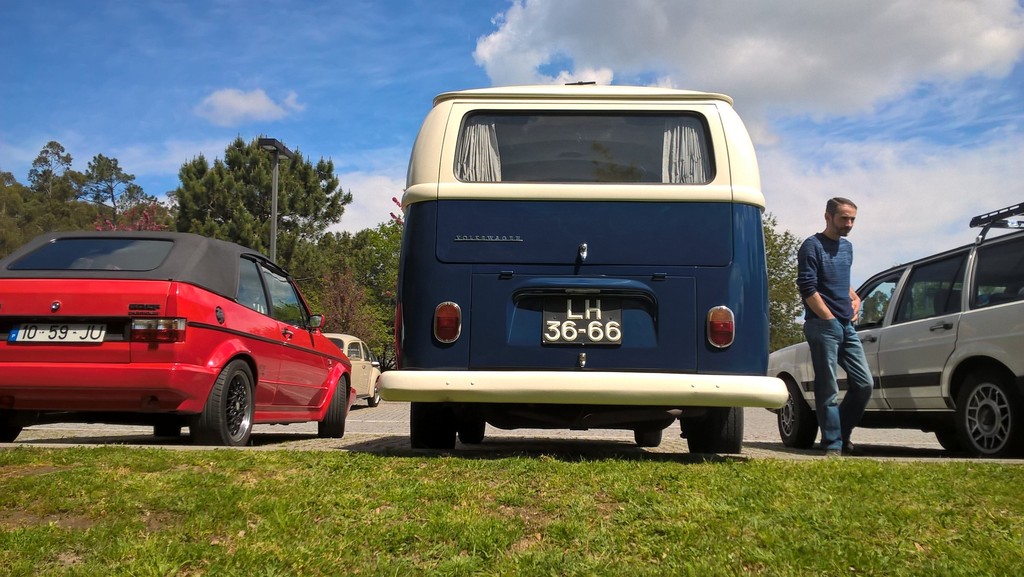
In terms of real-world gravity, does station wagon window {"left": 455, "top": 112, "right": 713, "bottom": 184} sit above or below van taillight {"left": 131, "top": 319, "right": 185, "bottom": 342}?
above

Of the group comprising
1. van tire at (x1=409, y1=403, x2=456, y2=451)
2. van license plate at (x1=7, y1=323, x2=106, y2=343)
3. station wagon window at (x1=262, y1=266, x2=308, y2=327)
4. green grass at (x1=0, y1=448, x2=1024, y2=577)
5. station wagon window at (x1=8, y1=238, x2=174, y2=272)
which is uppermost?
station wagon window at (x1=8, y1=238, x2=174, y2=272)

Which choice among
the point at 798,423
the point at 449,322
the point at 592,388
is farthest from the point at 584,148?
the point at 798,423

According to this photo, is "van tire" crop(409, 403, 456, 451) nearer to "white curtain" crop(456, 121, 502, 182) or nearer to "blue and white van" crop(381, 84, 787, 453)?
"blue and white van" crop(381, 84, 787, 453)

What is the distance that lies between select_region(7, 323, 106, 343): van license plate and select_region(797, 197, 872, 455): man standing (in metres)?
5.10

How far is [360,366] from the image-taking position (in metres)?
18.8

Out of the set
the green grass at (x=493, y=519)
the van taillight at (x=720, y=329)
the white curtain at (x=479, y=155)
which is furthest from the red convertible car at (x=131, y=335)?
the van taillight at (x=720, y=329)

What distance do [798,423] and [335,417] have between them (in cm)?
465

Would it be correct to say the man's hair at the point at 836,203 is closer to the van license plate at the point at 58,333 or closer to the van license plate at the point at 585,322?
the van license plate at the point at 585,322

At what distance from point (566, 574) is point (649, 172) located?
3.24m

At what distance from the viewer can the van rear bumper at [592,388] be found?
17.6 feet

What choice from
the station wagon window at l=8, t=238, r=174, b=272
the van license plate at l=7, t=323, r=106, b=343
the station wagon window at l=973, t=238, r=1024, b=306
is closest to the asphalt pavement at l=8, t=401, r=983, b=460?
the van license plate at l=7, t=323, r=106, b=343

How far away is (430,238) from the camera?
5648 mm

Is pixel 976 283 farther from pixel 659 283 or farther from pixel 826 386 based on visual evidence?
pixel 659 283

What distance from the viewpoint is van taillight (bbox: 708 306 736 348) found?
216 inches
